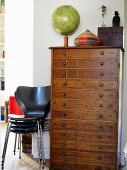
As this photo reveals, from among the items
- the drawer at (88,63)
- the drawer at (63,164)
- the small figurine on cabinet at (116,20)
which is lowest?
the drawer at (63,164)

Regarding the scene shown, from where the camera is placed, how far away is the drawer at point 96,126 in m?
3.15

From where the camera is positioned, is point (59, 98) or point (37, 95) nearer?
point (59, 98)

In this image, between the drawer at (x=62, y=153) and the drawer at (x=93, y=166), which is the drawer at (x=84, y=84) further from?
the drawer at (x=93, y=166)

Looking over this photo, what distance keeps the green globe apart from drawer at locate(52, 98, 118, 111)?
90cm

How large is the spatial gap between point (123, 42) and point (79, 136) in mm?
1253

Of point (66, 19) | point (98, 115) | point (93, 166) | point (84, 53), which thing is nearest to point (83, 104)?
point (98, 115)

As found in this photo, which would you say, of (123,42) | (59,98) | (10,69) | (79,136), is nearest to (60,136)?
(79,136)

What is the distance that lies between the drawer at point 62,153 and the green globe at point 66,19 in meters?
1.43

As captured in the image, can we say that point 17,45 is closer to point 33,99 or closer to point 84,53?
point 33,99

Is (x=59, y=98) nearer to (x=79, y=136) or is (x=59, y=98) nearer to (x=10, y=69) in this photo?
(x=79, y=136)

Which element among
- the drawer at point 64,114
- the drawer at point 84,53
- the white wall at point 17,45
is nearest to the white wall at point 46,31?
the drawer at point 84,53

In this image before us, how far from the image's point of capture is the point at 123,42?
3.50 meters

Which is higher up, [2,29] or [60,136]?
[2,29]

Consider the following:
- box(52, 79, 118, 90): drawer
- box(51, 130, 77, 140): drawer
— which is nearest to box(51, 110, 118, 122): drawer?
box(51, 130, 77, 140): drawer
